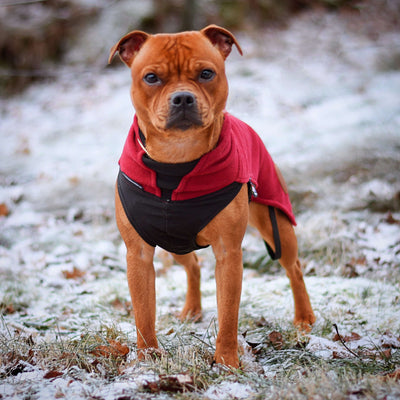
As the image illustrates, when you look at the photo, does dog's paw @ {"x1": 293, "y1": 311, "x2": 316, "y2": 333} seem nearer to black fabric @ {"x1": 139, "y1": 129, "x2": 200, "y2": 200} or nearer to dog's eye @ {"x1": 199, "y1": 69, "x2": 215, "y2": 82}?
black fabric @ {"x1": 139, "y1": 129, "x2": 200, "y2": 200}

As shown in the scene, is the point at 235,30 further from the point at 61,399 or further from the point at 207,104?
the point at 61,399

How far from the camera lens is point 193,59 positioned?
2523 mm

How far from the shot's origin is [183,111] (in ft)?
7.84

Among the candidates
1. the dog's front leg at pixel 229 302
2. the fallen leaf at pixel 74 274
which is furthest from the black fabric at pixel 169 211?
the fallen leaf at pixel 74 274

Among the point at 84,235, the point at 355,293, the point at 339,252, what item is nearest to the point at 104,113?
the point at 84,235

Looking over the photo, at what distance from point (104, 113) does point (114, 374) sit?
23.7 ft

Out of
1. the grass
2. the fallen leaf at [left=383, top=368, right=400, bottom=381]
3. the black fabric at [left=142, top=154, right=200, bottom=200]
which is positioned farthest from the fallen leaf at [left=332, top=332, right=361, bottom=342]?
the black fabric at [left=142, top=154, right=200, bottom=200]

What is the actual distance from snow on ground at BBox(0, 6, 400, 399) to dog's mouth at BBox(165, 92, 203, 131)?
4.53ft

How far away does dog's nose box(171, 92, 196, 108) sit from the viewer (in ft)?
7.80

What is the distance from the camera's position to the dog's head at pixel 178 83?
7.93ft

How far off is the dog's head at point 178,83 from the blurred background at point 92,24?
8.36 metres

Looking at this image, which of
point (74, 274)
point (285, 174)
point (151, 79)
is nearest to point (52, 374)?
point (151, 79)

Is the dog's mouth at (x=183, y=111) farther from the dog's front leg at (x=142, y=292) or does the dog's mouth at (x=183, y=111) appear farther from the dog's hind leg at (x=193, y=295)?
the dog's hind leg at (x=193, y=295)

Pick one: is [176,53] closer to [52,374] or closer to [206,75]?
[206,75]
